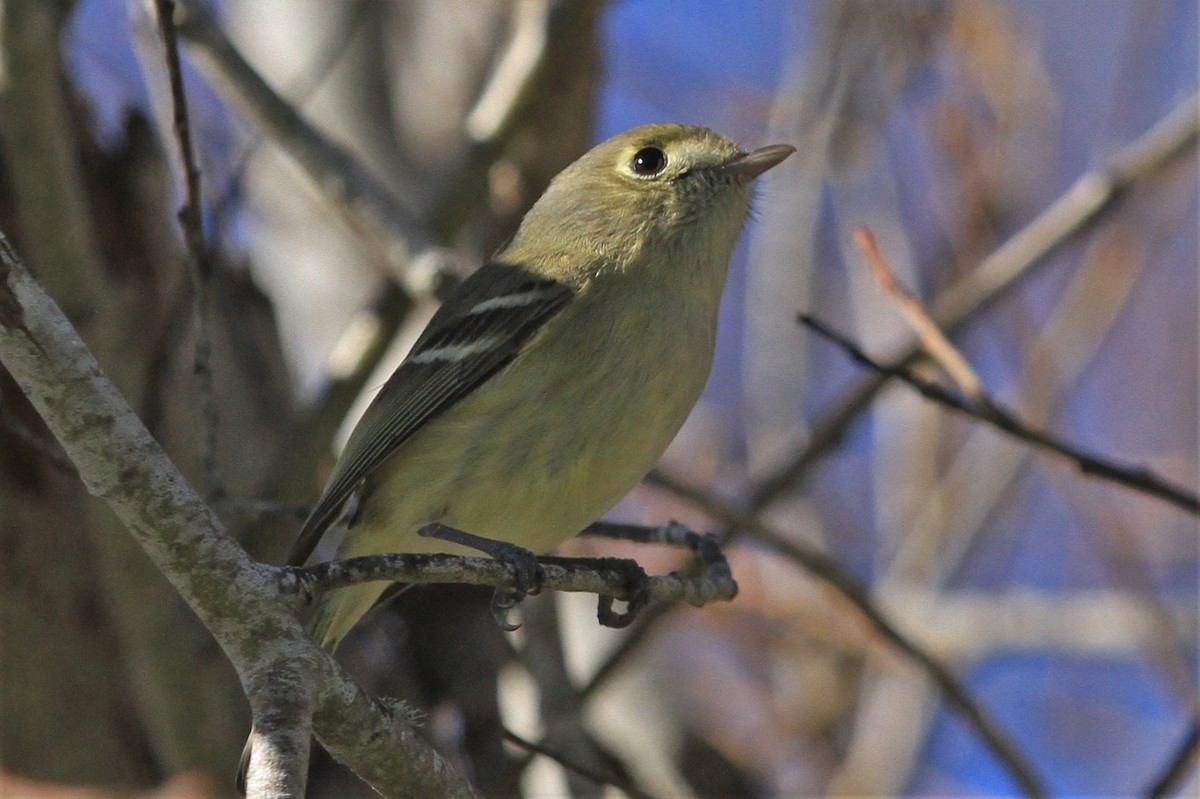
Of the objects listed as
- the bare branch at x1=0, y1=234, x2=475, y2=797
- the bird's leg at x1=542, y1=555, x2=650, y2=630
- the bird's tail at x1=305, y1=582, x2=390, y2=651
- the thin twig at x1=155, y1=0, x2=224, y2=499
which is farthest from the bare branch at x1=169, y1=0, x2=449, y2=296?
the bare branch at x1=0, y1=234, x2=475, y2=797

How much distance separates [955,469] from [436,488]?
2.50 metres

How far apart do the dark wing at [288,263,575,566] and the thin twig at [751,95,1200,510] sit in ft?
2.57

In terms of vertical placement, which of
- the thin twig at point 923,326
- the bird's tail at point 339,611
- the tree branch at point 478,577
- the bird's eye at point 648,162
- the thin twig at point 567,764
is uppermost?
the bird's eye at point 648,162

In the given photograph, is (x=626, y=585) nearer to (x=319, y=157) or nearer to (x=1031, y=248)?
(x=1031, y=248)

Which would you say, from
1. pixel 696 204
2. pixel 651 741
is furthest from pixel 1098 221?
pixel 651 741

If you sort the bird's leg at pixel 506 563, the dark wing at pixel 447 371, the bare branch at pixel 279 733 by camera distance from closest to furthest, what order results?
the bare branch at pixel 279 733
the bird's leg at pixel 506 563
the dark wing at pixel 447 371

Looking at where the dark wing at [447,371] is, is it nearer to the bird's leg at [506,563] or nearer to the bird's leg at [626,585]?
the bird's leg at [506,563]

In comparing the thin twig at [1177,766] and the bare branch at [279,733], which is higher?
the thin twig at [1177,766]

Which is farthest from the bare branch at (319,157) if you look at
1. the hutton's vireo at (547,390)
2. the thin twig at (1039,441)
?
the thin twig at (1039,441)

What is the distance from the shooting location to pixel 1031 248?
3240 mm

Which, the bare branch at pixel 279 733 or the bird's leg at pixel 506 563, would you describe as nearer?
the bare branch at pixel 279 733

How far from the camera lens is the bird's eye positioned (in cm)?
321

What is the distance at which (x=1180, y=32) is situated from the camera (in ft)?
19.0

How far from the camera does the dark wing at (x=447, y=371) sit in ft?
8.93
